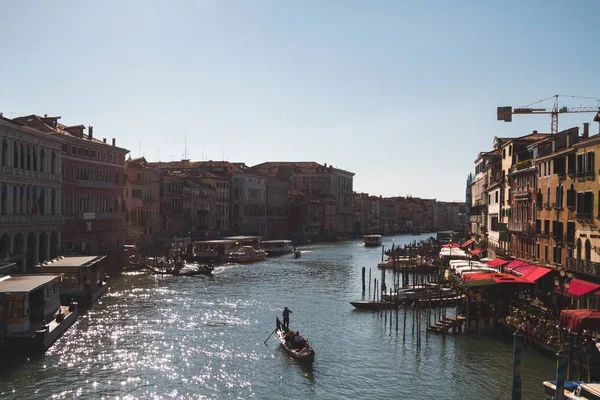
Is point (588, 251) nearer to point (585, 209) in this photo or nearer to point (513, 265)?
point (585, 209)

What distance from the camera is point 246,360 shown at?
74.0ft

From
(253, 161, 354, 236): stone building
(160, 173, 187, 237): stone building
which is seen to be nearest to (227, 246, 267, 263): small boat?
(160, 173, 187, 237): stone building

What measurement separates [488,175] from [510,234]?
13.7 m

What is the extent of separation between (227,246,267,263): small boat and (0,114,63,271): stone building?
20.2 m

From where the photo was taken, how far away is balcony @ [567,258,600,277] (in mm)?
23391

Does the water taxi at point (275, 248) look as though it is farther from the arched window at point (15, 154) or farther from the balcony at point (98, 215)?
the arched window at point (15, 154)

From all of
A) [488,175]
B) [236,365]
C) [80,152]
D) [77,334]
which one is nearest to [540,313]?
[236,365]

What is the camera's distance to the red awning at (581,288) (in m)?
22.0

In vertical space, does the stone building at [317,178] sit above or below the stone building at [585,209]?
above

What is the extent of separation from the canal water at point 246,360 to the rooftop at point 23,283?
2.24m

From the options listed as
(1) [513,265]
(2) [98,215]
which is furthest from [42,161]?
(1) [513,265]

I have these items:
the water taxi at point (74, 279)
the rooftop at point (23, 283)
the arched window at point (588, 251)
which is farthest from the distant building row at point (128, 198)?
the arched window at point (588, 251)

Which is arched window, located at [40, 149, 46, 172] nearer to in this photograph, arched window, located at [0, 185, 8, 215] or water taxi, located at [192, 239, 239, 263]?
arched window, located at [0, 185, 8, 215]

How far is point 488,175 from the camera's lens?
5022 cm
